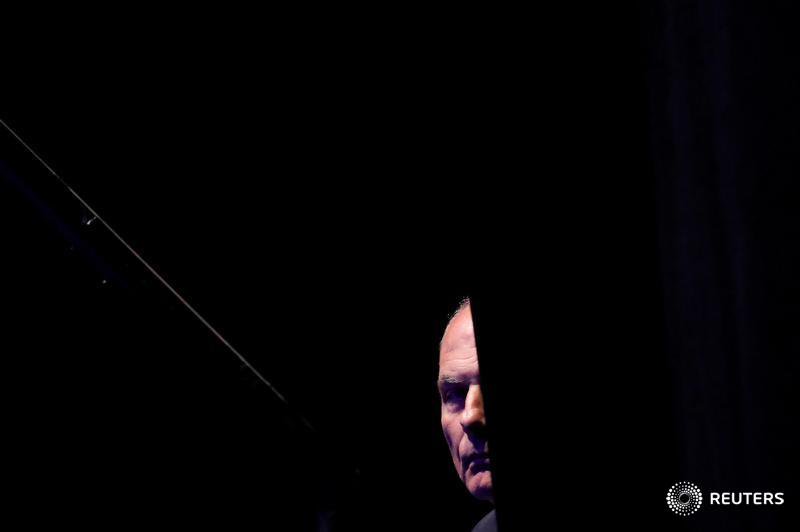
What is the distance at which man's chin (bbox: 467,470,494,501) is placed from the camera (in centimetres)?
140

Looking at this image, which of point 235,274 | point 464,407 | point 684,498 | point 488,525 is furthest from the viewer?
point 235,274

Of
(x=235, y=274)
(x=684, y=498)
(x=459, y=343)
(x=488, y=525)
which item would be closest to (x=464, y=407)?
(x=459, y=343)

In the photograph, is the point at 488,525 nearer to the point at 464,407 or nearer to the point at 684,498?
the point at 464,407

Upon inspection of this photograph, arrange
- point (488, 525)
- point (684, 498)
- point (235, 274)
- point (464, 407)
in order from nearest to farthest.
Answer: point (684, 498) → point (488, 525) → point (464, 407) → point (235, 274)

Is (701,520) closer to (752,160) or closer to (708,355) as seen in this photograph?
(708,355)

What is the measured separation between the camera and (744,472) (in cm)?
41

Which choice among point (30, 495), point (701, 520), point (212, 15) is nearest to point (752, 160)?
point (701, 520)

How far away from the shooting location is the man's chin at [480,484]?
4.58ft

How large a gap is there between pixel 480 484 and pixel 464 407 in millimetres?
195

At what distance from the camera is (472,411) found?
149 centimetres

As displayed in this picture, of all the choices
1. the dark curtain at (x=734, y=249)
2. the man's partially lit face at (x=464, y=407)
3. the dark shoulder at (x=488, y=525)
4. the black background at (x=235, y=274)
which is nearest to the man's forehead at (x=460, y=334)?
the man's partially lit face at (x=464, y=407)

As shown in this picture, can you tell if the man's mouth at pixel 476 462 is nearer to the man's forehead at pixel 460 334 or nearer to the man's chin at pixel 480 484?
the man's chin at pixel 480 484

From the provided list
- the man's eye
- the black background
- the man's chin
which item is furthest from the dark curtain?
the man's eye

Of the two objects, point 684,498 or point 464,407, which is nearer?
point 684,498
